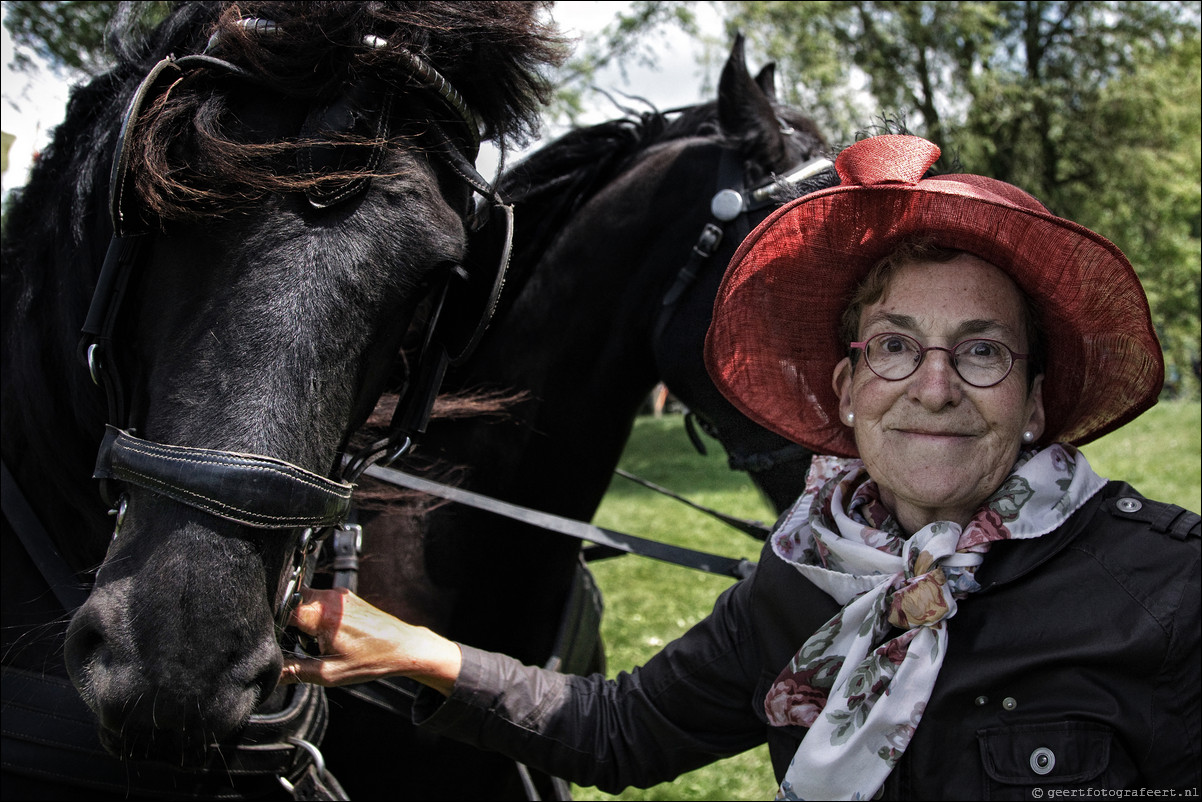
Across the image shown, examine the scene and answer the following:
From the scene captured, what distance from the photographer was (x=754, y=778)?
4.29 m

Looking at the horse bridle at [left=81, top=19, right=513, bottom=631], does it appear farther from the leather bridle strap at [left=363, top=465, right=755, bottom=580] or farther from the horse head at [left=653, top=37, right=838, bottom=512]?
the horse head at [left=653, top=37, right=838, bottom=512]

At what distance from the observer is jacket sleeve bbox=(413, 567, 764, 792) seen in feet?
5.73

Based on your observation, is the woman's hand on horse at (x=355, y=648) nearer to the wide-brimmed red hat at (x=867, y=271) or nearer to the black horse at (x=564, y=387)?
the black horse at (x=564, y=387)

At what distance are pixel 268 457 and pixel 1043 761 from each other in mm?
1227

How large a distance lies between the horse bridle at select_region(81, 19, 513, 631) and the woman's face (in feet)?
2.57

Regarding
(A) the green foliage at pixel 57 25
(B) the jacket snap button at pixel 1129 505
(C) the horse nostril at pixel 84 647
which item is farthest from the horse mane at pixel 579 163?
(A) the green foliage at pixel 57 25

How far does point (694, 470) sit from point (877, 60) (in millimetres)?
6793

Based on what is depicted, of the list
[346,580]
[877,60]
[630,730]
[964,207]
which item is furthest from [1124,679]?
[877,60]

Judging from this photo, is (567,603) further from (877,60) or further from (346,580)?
(877,60)

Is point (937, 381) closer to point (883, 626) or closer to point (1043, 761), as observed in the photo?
point (883, 626)

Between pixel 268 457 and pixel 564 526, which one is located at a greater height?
pixel 268 457

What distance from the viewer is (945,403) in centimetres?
147

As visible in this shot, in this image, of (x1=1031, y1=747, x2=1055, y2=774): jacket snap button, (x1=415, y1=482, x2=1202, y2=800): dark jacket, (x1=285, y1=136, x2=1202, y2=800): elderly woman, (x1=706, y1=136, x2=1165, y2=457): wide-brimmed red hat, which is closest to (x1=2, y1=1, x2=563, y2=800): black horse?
(x1=285, y1=136, x2=1202, y2=800): elderly woman

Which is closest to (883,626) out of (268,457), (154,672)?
(268,457)
